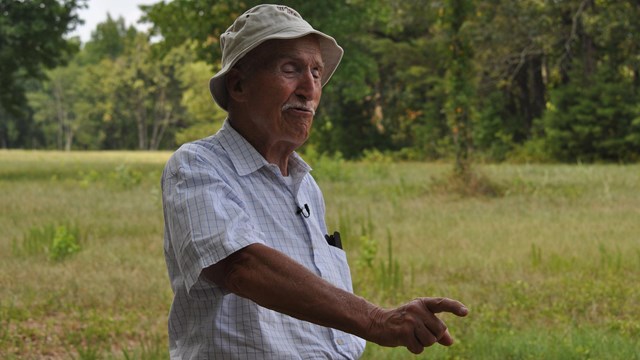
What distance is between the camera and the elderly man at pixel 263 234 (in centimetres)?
202

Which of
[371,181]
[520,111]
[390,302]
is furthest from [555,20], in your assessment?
[390,302]

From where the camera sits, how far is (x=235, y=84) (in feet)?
8.47

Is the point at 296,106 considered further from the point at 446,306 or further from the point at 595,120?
the point at 595,120

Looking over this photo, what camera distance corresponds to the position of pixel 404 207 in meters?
15.0

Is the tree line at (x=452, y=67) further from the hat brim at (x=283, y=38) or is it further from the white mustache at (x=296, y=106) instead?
the white mustache at (x=296, y=106)

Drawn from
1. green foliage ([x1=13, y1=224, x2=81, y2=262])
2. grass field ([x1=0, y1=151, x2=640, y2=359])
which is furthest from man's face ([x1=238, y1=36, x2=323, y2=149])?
green foliage ([x1=13, y1=224, x2=81, y2=262])

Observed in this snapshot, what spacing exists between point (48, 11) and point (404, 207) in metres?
14.6

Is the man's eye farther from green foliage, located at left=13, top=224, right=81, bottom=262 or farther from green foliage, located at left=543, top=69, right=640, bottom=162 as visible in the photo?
green foliage, located at left=543, top=69, right=640, bottom=162

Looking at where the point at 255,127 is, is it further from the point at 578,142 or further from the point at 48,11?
the point at 578,142

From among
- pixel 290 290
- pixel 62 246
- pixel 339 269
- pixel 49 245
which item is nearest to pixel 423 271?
pixel 62 246

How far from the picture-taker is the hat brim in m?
2.43

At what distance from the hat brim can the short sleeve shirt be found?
0.31 feet

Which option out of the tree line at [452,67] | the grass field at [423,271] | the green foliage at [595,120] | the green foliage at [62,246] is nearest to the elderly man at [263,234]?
the grass field at [423,271]

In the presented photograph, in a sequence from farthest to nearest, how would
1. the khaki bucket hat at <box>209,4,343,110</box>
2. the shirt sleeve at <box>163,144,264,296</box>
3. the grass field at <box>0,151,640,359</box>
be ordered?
1. the grass field at <box>0,151,640,359</box>
2. the khaki bucket hat at <box>209,4,343,110</box>
3. the shirt sleeve at <box>163,144,264,296</box>
